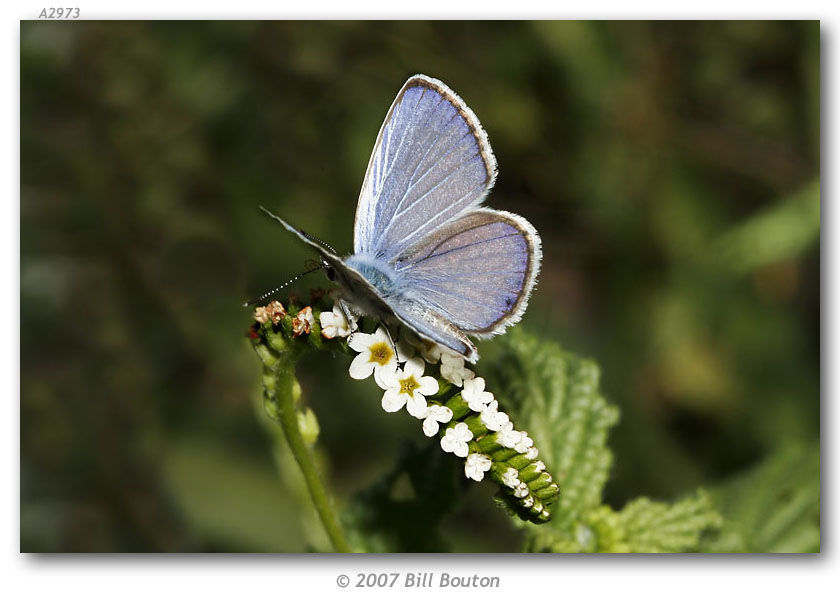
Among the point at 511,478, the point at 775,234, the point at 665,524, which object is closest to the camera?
the point at 511,478

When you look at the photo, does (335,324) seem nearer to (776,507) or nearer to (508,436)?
(508,436)

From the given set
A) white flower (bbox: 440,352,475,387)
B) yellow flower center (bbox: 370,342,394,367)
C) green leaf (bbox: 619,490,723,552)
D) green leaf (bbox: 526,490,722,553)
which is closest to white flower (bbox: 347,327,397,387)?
yellow flower center (bbox: 370,342,394,367)

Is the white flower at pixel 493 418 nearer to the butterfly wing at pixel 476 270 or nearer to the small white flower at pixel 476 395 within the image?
the small white flower at pixel 476 395

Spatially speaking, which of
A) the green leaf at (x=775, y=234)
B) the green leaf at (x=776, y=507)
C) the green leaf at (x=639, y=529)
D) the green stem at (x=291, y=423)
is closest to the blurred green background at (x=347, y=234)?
the green leaf at (x=775, y=234)

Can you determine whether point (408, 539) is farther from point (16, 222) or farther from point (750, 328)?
point (750, 328)

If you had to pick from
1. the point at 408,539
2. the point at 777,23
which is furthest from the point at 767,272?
the point at 408,539

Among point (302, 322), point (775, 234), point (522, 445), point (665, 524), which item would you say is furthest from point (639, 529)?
point (775, 234)

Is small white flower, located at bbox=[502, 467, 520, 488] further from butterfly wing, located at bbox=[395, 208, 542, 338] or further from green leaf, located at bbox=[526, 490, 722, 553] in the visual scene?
green leaf, located at bbox=[526, 490, 722, 553]
